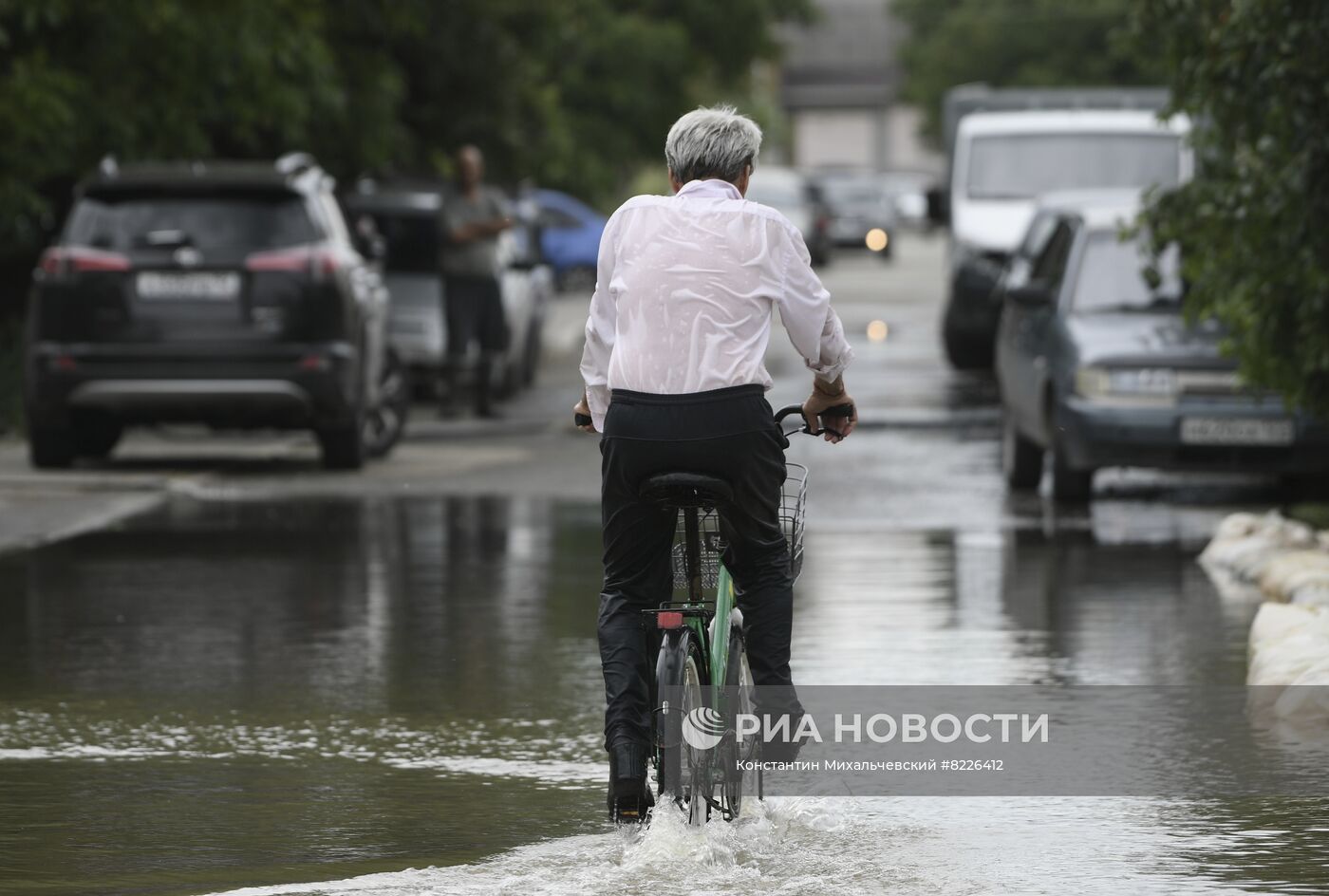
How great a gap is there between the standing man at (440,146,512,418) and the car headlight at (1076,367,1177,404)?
7201 millimetres

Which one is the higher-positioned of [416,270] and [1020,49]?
[1020,49]

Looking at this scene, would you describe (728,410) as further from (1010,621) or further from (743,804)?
(1010,621)

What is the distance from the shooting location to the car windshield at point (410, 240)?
73.5 feet

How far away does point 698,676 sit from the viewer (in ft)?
21.1

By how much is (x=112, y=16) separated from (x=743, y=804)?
14.2 meters

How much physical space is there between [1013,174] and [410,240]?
7365mm

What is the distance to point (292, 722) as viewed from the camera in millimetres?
8547

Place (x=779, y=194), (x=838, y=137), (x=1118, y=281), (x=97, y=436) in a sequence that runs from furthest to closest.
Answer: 1. (x=838, y=137)
2. (x=779, y=194)
3. (x=97, y=436)
4. (x=1118, y=281)

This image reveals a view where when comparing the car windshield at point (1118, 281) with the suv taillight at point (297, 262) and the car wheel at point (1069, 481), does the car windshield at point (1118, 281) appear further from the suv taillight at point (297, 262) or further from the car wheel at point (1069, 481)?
the suv taillight at point (297, 262)

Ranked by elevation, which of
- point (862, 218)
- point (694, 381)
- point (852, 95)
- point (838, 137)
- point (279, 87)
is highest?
point (852, 95)

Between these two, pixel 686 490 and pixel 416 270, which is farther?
pixel 416 270

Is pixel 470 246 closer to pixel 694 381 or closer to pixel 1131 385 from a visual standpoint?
pixel 1131 385

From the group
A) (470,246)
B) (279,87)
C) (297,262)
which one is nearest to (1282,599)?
(297,262)

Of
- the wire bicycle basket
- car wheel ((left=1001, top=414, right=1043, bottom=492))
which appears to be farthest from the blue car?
the wire bicycle basket
